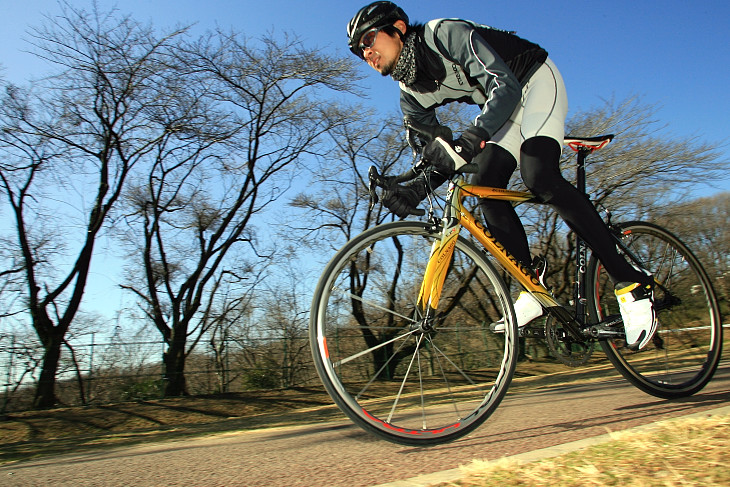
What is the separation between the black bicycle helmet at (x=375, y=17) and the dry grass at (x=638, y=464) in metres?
1.82

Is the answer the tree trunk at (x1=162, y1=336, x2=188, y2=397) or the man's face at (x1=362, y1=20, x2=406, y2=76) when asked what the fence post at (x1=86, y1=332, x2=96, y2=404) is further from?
the man's face at (x1=362, y1=20, x2=406, y2=76)

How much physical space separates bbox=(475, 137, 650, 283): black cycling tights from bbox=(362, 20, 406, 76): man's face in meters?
0.68

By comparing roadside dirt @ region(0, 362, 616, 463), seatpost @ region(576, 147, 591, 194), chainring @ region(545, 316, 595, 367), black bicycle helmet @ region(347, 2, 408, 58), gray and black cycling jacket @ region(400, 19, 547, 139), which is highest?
black bicycle helmet @ region(347, 2, 408, 58)

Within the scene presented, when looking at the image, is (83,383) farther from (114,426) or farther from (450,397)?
(450,397)

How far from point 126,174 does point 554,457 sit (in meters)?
16.1

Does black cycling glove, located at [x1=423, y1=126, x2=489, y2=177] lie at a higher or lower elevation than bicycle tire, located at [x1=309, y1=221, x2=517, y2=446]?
higher

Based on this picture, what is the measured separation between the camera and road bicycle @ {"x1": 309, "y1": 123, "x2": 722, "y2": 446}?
193 centimetres

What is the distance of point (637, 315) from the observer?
236 centimetres

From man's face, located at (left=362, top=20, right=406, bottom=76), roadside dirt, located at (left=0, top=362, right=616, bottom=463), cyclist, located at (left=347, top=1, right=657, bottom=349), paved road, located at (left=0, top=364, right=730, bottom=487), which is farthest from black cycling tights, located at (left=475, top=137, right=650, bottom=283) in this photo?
roadside dirt, located at (left=0, top=362, right=616, bottom=463)

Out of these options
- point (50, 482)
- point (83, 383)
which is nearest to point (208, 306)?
point (83, 383)

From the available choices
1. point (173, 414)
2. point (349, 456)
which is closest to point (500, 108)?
point (349, 456)

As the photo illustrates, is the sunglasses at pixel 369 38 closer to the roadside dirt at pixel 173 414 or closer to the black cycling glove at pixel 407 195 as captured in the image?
the black cycling glove at pixel 407 195

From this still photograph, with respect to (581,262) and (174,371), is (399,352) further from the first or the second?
(174,371)

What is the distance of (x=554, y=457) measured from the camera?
1702 millimetres
